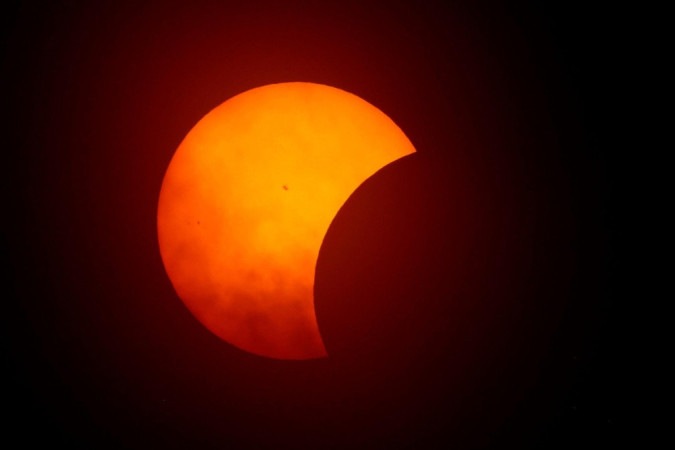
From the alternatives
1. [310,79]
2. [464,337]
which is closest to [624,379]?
[464,337]

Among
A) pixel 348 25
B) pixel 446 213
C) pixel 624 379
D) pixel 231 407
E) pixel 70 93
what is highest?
pixel 348 25

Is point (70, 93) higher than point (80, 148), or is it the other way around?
point (70, 93)

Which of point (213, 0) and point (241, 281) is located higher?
point (213, 0)

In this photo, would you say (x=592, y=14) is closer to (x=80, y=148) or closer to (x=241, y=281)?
(x=241, y=281)

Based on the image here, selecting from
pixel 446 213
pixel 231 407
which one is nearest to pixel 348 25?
pixel 446 213

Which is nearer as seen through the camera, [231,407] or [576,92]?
[576,92]

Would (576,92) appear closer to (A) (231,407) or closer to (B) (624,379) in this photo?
(B) (624,379)
